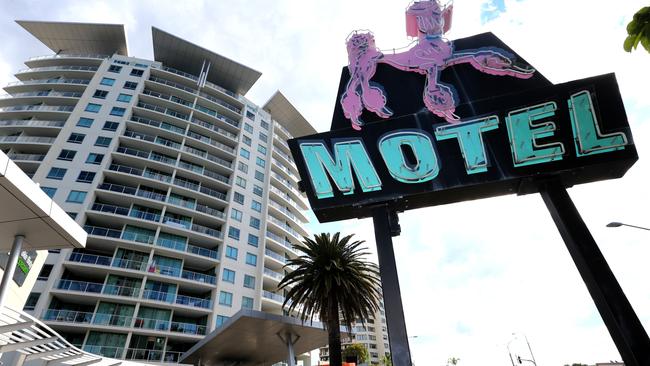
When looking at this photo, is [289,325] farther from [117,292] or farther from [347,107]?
[117,292]

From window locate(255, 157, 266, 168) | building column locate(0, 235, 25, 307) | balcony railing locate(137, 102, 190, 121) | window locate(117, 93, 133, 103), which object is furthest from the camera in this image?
window locate(255, 157, 266, 168)

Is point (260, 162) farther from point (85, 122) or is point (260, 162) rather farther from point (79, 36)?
point (79, 36)

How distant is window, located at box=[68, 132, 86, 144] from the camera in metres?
45.0

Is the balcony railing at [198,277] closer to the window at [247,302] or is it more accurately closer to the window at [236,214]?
the window at [247,302]

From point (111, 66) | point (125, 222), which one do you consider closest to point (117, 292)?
point (125, 222)

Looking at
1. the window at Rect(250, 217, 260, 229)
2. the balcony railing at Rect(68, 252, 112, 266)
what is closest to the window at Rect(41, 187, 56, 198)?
the balcony railing at Rect(68, 252, 112, 266)

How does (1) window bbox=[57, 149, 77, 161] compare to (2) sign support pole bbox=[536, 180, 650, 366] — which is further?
(1) window bbox=[57, 149, 77, 161]

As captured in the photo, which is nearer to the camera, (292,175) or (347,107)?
(347,107)

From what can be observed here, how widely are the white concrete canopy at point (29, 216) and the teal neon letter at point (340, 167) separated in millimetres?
7408

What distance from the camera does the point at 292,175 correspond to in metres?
64.9

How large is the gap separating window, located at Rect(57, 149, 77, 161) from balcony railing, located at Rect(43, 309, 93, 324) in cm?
2021

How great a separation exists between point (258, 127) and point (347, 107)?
5149 centimetres

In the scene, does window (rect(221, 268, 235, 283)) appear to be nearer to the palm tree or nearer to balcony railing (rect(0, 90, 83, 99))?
the palm tree

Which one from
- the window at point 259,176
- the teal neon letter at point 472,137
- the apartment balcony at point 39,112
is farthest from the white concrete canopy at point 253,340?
the apartment balcony at point 39,112
